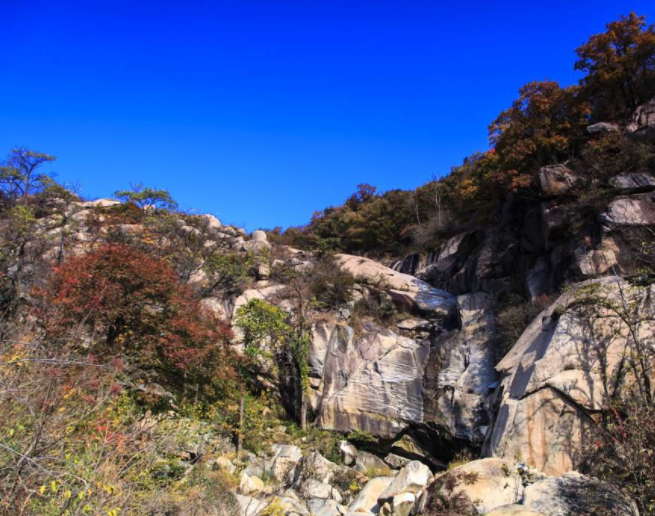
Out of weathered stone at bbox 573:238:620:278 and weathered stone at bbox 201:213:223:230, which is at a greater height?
weathered stone at bbox 201:213:223:230

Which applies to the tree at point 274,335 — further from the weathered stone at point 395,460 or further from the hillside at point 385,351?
the weathered stone at point 395,460

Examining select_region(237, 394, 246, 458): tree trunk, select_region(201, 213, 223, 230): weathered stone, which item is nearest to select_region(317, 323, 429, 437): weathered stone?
select_region(237, 394, 246, 458): tree trunk

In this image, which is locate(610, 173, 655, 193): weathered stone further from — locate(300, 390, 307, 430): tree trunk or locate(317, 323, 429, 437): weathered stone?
locate(300, 390, 307, 430): tree trunk

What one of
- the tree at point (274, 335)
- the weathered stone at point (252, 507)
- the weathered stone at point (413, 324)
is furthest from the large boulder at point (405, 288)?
the weathered stone at point (252, 507)

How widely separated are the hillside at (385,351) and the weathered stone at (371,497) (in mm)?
58

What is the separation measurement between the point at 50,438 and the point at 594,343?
31.7ft

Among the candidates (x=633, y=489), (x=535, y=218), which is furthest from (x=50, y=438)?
(x=535, y=218)

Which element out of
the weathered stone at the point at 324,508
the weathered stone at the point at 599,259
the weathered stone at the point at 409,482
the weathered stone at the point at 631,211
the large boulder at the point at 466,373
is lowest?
the weathered stone at the point at 324,508

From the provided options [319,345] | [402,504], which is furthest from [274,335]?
[402,504]

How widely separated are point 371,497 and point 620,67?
16897mm

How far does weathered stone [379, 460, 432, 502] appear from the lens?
8.98 metres

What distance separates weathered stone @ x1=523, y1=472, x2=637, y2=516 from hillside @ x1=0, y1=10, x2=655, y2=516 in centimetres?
5

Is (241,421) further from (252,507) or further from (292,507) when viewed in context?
(252,507)

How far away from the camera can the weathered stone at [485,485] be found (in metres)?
6.48
